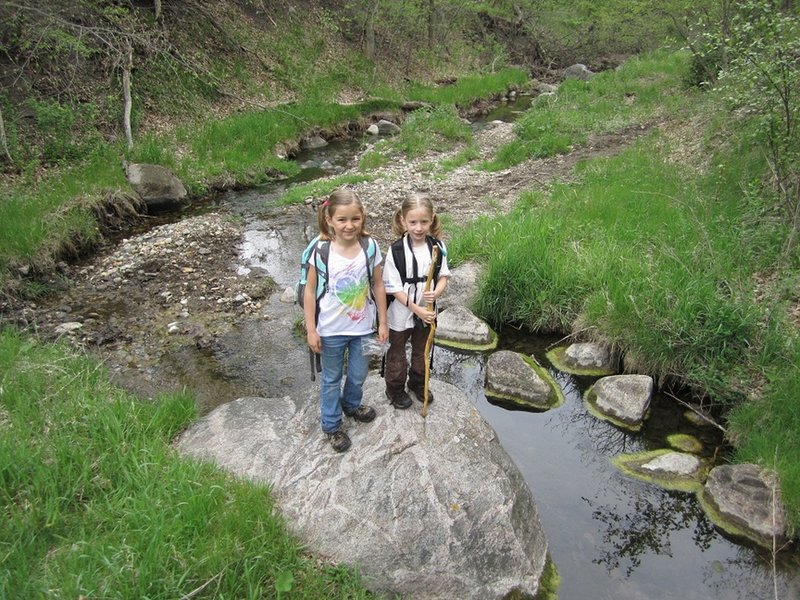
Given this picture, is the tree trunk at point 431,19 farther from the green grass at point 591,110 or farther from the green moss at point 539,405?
the green moss at point 539,405

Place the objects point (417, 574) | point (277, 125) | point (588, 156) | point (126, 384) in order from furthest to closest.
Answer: point (277, 125)
point (588, 156)
point (126, 384)
point (417, 574)

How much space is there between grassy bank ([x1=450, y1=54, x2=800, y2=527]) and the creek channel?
47cm

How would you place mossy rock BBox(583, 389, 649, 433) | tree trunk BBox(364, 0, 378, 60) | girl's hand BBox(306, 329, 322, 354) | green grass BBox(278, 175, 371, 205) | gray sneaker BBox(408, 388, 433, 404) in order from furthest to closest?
tree trunk BBox(364, 0, 378, 60) → green grass BBox(278, 175, 371, 205) → mossy rock BBox(583, 389, 649, 433) → gray sneaker BBox(408, 388, 433, 404) → girl's hand BBox(306, 329, 322, 354)

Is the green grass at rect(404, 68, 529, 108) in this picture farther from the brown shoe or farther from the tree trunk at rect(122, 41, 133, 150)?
the brown shoe

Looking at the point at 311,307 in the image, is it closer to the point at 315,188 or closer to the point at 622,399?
the point at 622,399

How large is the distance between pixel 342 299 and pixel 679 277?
4695 millimetres

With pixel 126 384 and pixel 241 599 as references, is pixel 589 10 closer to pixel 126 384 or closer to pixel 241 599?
pixel 126 384

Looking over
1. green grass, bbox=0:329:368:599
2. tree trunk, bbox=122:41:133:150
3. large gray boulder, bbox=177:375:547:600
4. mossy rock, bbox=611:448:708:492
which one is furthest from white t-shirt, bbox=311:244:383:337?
tree trunk, bbox=122:41:133:150

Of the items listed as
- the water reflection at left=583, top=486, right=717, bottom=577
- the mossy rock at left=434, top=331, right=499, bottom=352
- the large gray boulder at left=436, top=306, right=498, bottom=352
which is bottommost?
the water reflection at left=583, top=486, right=717, bottom=577

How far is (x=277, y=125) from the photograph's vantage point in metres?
15.7

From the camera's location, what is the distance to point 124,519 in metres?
3.54

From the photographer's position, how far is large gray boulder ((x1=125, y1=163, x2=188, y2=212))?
11508 mm

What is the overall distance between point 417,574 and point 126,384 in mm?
4097

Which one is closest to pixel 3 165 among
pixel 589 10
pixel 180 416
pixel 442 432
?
pixel 180 416
